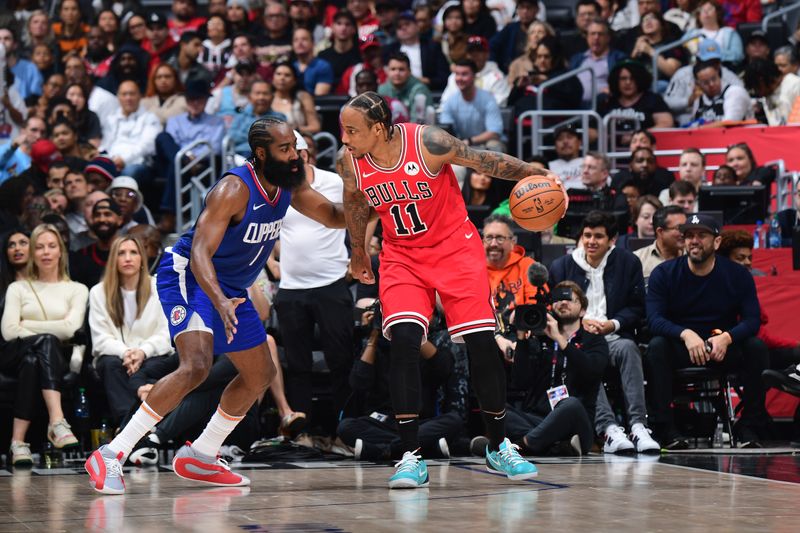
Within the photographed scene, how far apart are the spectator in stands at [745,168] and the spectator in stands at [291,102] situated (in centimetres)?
394

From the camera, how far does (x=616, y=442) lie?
26.7 feet

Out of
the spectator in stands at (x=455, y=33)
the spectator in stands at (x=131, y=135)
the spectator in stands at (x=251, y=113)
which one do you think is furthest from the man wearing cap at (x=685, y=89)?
the spectator in stands at (x=131, y=135)

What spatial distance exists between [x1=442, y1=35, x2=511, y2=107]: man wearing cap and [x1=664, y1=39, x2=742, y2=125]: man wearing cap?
1.74 meters

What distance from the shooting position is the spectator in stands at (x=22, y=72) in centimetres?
1482

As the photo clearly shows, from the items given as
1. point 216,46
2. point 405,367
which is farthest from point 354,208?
point 216,46

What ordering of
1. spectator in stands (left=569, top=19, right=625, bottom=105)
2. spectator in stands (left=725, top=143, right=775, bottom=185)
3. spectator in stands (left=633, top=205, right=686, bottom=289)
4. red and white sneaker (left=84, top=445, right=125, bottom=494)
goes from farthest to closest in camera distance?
spectator in stands (left=569, top=19, right=625, bottom=105), spectator in stands (left=725, top=143, right=775, bottom=185), spectator in stands (left=633, top=205, right=686, bottom=289), red and white sneaker (left=84, top=445, right=125, bottom=494)

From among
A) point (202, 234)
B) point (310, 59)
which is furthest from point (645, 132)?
point (202, 234)

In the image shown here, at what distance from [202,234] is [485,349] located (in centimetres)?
152

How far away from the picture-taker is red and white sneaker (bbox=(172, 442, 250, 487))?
6.46 meters

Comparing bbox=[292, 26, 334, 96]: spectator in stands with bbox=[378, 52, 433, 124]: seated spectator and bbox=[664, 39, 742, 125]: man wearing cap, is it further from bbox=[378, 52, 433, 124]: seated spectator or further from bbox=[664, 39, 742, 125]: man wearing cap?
bbox=[664, 39, 742, 125]: man wearing cap

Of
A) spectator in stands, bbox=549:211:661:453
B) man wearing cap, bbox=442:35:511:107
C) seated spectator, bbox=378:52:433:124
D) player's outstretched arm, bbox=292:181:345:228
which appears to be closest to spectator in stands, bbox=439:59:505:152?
seated spectator, bbox=378:52:433:124

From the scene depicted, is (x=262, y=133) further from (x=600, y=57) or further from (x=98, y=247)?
(x=600, y=57)

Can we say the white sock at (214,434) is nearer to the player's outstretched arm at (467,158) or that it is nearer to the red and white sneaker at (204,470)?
the red and white sneaker at (204,470)

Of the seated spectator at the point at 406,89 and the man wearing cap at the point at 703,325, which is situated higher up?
the seated spectator at the point at 406,89
